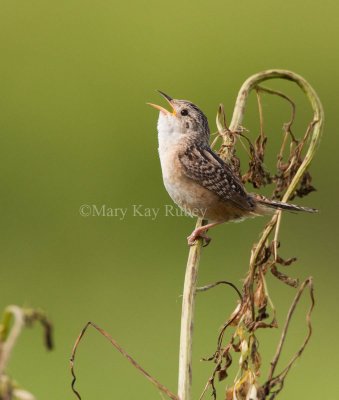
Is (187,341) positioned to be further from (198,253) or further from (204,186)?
(204,186)

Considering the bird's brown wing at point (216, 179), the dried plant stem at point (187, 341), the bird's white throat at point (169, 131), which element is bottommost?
the dried plant stem at point (187, 341)

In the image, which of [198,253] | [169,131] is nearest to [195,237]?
[198,253]

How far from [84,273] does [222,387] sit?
306cm

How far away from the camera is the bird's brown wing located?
15.6ft

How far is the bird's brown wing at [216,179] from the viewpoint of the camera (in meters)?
4.77

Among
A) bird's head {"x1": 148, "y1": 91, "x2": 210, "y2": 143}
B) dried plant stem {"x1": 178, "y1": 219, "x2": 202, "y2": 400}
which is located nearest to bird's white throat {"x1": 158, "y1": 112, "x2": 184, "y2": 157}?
bird's head {"x1": 148, "y1": 91, "x2": 210, "y2": 143}

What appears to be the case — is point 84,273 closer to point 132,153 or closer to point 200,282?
point 200,282

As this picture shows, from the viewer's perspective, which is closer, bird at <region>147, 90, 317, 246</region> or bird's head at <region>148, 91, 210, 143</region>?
bird at <region>147, 90, 317, 246</region>

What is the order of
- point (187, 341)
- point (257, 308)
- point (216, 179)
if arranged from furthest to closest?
point (216, 179), point (257, 308), point (187, 341)

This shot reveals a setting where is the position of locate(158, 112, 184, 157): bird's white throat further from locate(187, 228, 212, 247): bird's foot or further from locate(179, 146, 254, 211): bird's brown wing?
locate(187, 228, 212, 247): bird's foot

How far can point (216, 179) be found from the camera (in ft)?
15.7

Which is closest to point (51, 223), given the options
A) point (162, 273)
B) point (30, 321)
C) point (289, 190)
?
point (162, 273)

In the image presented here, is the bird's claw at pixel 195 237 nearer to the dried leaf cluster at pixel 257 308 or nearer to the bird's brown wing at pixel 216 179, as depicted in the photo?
the dried leaf cluster at pixel 257 308

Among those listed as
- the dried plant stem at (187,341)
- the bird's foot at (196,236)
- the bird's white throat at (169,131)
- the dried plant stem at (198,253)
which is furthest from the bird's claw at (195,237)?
the bird's white throat at (169,131)
